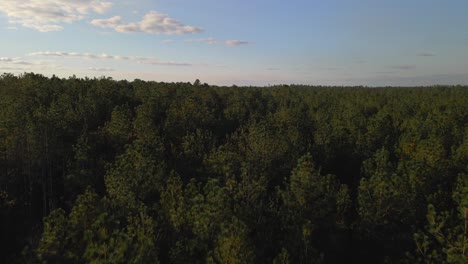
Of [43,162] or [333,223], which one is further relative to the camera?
[43,162]

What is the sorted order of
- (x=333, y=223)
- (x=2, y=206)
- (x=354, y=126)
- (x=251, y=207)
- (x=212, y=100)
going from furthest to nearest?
1. (x=212, y=100)
2. (x=354, y=126)
3. (x=2, y=206)
4. (x=333, y=223)
5. (x=251, y=207)

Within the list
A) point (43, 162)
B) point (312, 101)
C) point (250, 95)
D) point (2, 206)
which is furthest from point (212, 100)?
point (2, 206)

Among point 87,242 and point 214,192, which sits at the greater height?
point 214,192

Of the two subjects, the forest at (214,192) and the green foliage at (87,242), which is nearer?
the green foliage at (87,242)

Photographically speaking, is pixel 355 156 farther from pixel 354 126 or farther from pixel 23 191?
pixel 23 191

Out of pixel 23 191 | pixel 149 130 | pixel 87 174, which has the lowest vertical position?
pixel 23 191

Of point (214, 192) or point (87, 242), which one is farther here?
point (214, 192)

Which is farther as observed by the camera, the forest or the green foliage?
the forest

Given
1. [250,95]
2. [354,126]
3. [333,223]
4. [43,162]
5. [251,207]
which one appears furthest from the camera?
[250,95]
